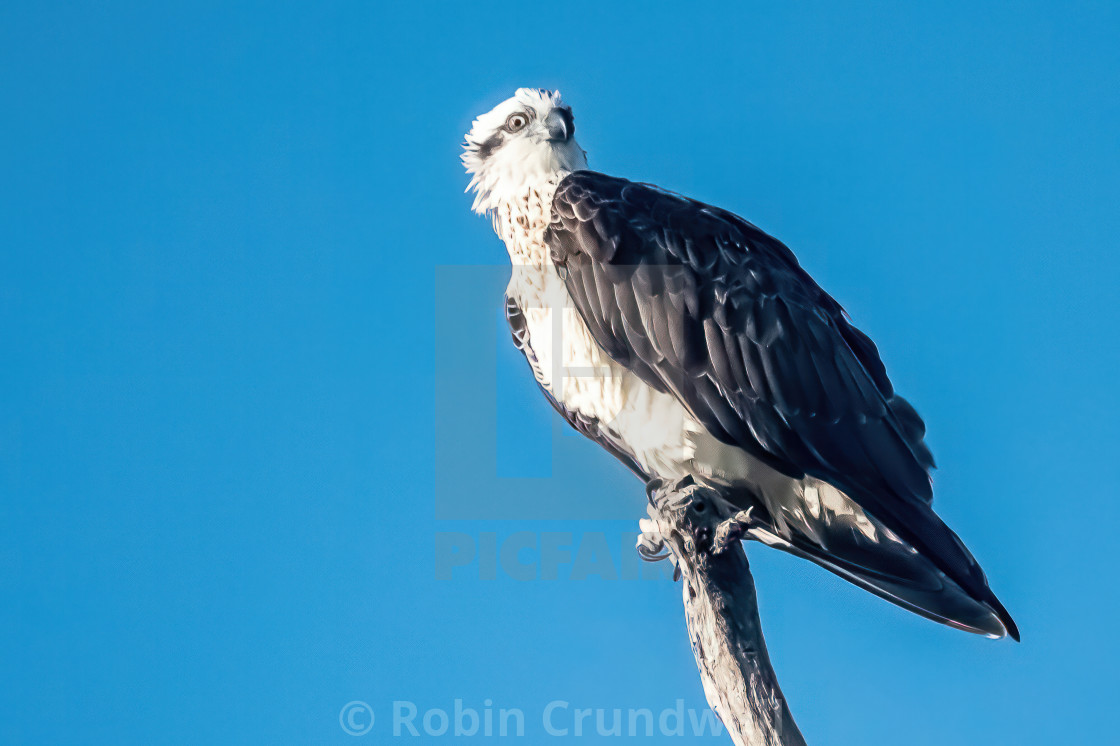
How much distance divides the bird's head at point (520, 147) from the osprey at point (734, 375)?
7 centimetres

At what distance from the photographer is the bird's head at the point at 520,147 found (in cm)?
498

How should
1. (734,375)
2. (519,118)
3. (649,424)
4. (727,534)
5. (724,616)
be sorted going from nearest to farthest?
1. (724,616)
2. (727,534)
3. (734,375)
4. (649,424)
5. (519,118)

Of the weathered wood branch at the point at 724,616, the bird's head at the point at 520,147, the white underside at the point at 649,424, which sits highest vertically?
the bird's head at the point at 520,147

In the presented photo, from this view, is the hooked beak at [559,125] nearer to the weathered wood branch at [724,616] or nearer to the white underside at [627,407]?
the white underside at [627,407]

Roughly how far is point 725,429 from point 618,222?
106 centimetres

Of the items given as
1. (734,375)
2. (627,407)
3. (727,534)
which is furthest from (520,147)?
(727,534)

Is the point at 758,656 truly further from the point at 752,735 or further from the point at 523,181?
the point at 523,181

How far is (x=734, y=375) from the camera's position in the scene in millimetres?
4434

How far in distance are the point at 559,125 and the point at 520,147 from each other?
226 mm

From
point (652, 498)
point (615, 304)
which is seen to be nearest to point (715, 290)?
point (615, 304)

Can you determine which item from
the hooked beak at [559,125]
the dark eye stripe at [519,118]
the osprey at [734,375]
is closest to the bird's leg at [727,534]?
the osprey at [734,375]

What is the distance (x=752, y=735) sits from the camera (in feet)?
11.6

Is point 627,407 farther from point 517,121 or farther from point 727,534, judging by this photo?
point 517,121

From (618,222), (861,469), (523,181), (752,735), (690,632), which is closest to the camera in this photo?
(752,735)
